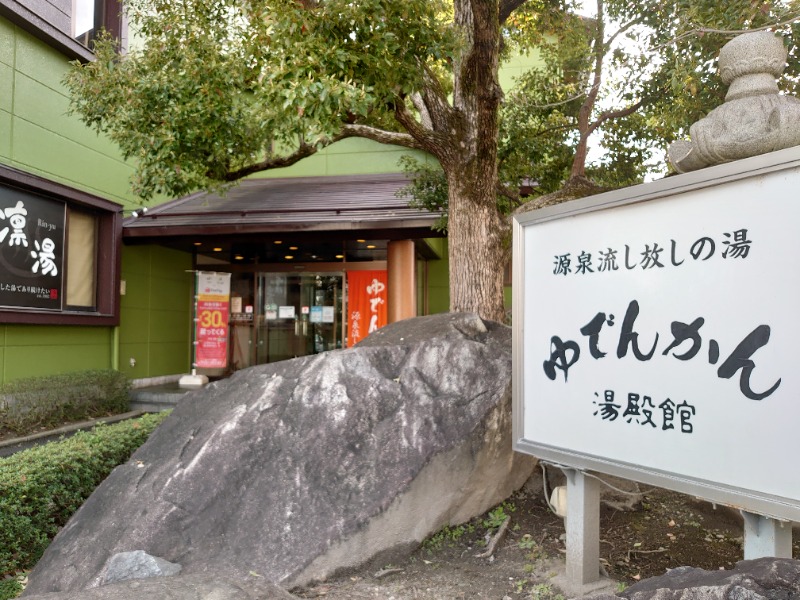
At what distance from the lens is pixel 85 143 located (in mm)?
10594

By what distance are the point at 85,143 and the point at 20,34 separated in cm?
194

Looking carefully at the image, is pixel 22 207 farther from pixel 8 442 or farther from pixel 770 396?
pixel 770 396

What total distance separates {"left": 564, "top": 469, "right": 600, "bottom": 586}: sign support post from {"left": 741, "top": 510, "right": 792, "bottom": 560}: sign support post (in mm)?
917

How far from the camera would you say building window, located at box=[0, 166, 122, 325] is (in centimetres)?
885

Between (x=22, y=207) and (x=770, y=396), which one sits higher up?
(x=22, y=207)

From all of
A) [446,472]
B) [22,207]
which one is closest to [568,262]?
[446,472]

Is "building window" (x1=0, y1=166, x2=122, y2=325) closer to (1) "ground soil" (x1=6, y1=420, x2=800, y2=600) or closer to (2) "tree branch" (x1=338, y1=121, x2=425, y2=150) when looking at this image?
(2) "tree branch" (x1=338, y1=121, x2=425, y2=150)

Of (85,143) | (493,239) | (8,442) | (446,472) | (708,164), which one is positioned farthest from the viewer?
(85,143)

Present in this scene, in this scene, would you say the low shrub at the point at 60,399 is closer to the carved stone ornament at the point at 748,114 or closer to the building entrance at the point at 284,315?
the building entrance at the point at 284,315

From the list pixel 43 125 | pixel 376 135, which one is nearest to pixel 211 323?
pixel 43 125

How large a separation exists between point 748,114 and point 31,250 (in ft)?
32.4

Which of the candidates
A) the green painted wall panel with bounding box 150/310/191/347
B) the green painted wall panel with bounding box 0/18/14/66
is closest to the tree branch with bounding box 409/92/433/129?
the green painted wall panel with bounding box 0/18/14/66

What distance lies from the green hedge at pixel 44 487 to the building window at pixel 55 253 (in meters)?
4.50

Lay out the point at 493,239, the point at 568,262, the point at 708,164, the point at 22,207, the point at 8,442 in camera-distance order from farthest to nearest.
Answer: the point at 22,207 → the point at 8,442 → the point at 493,239 → the point at 568,262 → the point at 708,164
